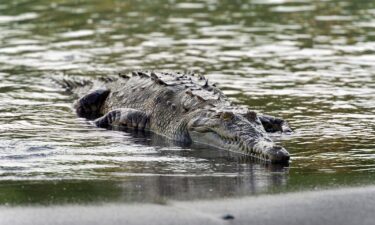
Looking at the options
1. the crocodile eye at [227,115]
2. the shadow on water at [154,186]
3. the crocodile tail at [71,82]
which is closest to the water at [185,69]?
the shadow on water at [154,186]

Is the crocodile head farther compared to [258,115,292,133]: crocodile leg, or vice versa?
[258,115,292,133]: crocodile leg

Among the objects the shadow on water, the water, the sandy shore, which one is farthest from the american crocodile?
the sandy shore

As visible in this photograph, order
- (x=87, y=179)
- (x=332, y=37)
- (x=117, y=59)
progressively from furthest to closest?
(x=332, y=37) < (x=117, y=59) < (x=87, y=179)

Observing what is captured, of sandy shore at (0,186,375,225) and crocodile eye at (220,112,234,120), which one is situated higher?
crocodile eye at (220,112,234,120)

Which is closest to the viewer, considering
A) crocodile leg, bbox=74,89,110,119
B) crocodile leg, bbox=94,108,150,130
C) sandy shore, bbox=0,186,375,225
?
sandy shore, bbox=0,186,375,225

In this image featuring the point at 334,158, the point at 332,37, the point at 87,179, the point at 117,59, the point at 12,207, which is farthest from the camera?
the point at 332,37

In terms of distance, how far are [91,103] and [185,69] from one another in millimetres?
2528

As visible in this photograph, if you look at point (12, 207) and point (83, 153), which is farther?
point (83, 153)

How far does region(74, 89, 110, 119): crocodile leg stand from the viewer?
37.5ft

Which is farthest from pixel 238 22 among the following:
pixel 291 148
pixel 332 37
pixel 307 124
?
pixel 291 148

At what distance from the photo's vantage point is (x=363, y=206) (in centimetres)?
656

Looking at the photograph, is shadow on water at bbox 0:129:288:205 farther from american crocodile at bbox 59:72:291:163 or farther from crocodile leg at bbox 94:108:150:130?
crocodile leg at bbox 94:108:150:130

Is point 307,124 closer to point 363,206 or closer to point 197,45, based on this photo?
point 363,206

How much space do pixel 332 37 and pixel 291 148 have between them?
750 cm
